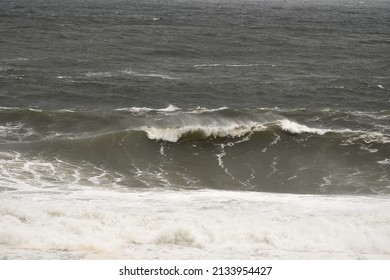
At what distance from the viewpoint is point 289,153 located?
915 inches

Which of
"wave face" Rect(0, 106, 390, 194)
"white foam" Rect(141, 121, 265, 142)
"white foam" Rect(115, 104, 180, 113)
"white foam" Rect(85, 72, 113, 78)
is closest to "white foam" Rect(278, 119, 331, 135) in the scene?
"wave face" Rect(0, 106, 390, 194)

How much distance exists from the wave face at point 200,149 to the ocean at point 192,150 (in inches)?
3.7

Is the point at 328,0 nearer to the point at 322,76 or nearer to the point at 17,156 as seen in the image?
the point at 322,76

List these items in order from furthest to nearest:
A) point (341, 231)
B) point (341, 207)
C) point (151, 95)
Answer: point (151, 95) < point (341, 207) < point (341, 231)

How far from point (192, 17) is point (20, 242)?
230 ft

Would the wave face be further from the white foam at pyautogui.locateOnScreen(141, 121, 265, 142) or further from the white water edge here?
the white water edge

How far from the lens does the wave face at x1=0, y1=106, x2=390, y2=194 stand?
19.7 meters

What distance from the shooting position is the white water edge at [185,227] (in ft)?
42.0

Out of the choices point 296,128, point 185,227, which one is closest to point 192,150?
point 296,128

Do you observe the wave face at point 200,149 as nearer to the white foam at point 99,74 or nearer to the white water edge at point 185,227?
the white water edge at point 185,227

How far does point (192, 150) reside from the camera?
2345cm

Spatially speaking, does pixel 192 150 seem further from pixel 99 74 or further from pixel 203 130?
pixel 99 74

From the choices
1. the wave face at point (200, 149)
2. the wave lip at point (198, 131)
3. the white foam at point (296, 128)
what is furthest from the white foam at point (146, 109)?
the white foam at point (296, 128)
